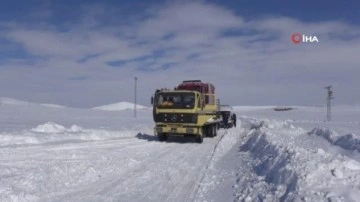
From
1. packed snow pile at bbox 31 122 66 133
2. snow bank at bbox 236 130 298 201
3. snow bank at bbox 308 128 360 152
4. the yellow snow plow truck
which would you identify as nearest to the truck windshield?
the yellow snow plow truck

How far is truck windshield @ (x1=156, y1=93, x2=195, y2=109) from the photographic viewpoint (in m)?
22.1

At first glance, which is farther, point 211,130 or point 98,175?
point 211,130

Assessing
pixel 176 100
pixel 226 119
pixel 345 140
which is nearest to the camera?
pixel 345 140

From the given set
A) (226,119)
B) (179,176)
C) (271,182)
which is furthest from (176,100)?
(271,182)

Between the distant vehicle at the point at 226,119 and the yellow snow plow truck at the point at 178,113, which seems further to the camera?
the distant vehicle at the point at 226,119

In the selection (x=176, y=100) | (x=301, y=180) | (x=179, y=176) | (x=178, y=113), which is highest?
(x=176, y=100)

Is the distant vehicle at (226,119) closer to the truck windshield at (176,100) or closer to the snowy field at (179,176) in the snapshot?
the truck windshield at (176,100)

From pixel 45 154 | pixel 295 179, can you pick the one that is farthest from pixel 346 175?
pixel 45 154

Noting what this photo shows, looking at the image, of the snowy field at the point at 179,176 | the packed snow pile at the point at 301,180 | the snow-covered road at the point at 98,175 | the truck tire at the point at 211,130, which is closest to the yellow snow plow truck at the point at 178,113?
the truck tire at the point at 211,130

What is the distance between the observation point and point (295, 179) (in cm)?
850

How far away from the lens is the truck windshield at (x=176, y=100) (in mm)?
22141

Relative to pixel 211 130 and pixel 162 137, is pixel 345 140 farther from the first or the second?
pixel 162 137

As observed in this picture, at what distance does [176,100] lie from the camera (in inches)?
879

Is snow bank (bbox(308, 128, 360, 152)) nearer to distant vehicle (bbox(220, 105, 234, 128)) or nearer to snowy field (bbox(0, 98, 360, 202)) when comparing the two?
snowy field (bbox(0, 98, 360, 202))
